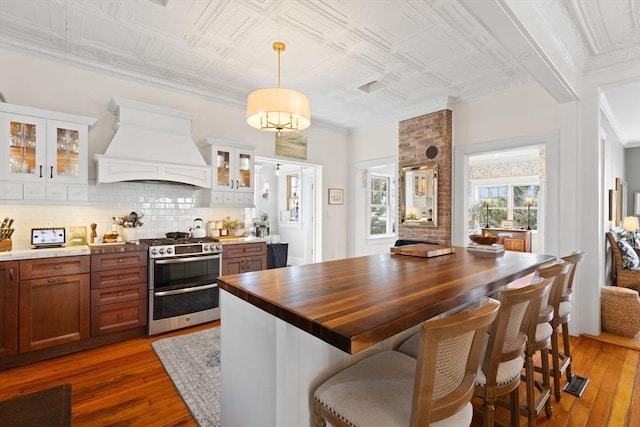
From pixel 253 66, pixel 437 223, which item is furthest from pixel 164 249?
pixel 437 223

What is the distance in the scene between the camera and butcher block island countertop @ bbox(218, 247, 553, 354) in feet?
3.12

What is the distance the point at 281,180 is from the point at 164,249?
479cm

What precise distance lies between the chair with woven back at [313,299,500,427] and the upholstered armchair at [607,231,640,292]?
464 centimetres

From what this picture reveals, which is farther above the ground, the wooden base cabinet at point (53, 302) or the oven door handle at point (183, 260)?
the oven door handle at point (183, 260)

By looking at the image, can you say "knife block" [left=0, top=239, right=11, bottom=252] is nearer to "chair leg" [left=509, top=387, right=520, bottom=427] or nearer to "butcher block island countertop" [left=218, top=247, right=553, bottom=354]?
"butcher block island countertop" [left=218, top=247, right=553, bottom=354]

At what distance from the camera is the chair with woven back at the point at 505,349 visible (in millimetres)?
1272

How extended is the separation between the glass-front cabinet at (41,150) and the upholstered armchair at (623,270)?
6559 mm

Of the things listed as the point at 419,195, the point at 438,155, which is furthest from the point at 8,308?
the point at 438,155

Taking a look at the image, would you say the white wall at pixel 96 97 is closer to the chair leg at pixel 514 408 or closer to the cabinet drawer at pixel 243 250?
the cabinet drawer at pixel 243 250

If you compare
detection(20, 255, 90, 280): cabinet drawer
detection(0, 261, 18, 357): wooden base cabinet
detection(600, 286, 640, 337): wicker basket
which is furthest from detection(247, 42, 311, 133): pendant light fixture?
detection(600, 286, 640, 337): wicker basket

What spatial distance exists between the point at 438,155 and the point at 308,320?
414 cm

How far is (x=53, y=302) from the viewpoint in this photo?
282 centimetres

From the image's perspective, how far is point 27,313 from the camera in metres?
2.70

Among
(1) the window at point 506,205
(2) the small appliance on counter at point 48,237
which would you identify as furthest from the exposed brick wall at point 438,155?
(1) the window at point 506,205
